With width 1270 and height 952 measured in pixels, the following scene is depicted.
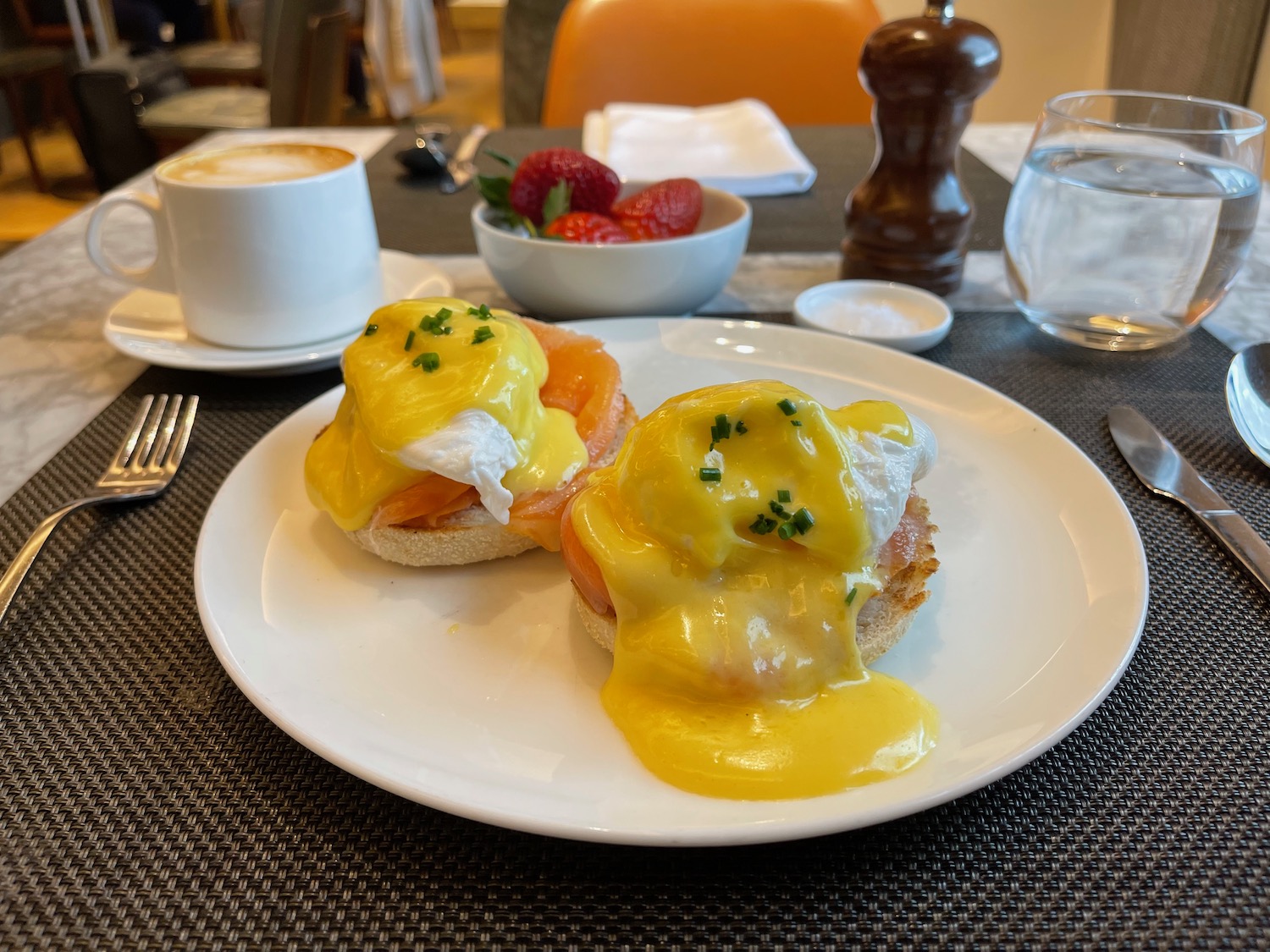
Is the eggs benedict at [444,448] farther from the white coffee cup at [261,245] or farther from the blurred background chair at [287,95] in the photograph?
the blurred background chair at [287,95]

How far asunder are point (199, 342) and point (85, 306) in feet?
1.91

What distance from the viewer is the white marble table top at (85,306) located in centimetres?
154

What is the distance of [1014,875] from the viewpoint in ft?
2.46

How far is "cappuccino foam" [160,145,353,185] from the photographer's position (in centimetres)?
154

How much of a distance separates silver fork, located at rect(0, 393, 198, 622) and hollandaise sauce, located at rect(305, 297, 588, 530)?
307mm

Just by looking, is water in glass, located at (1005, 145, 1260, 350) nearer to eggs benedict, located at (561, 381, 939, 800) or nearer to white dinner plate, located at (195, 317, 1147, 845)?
white dinner plate, located at (195, 317, 1147, 845)

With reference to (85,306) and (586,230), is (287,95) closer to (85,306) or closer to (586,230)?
(85,306)

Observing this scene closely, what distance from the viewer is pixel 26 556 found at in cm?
110

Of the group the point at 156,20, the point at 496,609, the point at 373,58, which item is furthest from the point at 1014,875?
the point at 156,20

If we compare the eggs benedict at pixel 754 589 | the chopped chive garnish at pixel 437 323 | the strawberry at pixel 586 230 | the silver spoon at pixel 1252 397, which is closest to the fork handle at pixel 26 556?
the chopped chive garnish at pixel 437 323

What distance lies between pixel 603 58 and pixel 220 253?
91.6 inches

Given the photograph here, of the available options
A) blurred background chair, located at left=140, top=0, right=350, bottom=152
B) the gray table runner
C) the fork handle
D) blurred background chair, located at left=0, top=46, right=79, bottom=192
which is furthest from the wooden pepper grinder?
blurred background chair, located at left=0, top=46, right=79, bottom=192

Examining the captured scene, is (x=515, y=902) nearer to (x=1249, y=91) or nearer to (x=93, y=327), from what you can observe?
(x=93, y=327)

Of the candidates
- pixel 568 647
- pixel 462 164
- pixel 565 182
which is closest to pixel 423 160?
pixel 462 164
